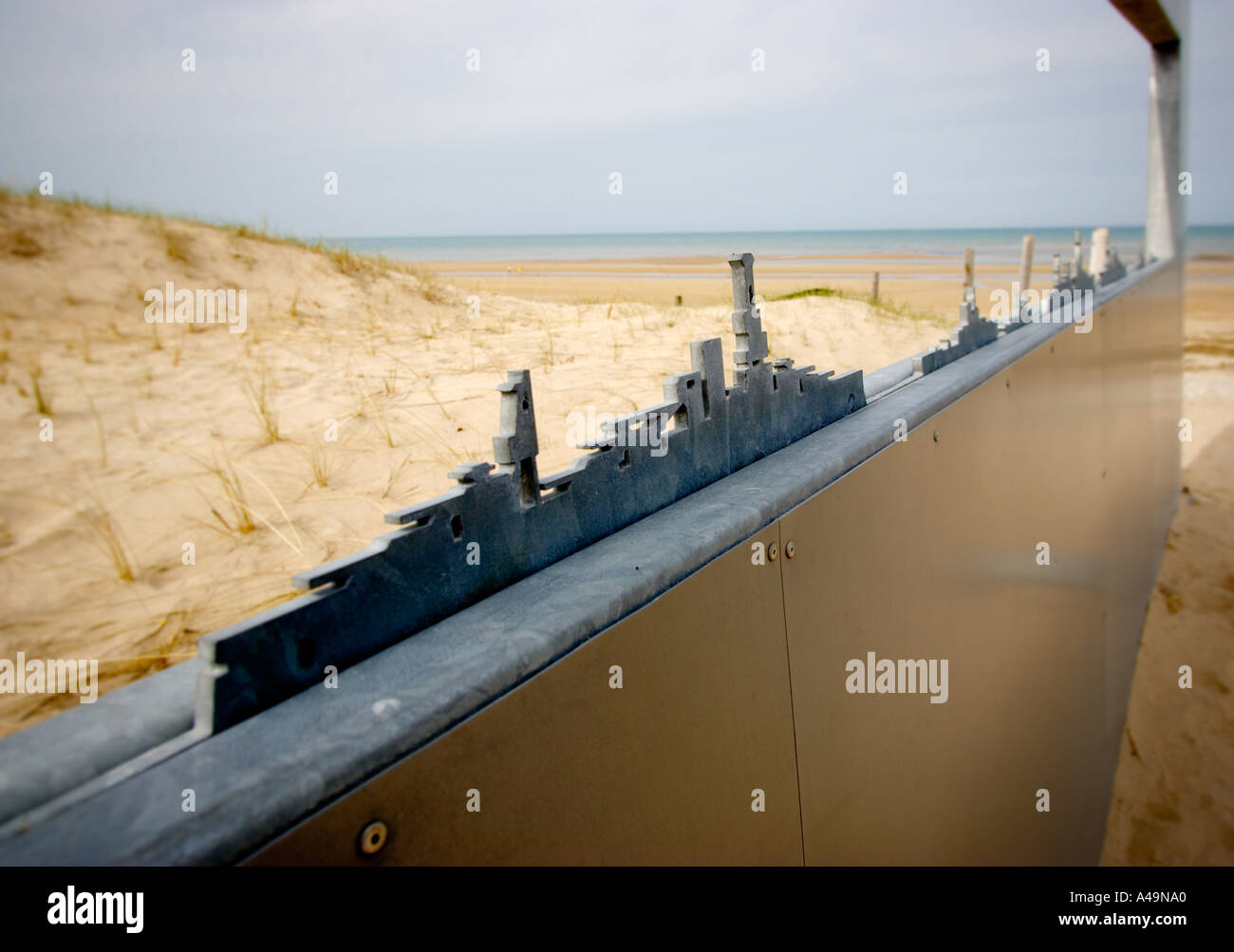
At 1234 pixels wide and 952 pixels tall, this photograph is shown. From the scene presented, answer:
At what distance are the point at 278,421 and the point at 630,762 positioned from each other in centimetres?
208

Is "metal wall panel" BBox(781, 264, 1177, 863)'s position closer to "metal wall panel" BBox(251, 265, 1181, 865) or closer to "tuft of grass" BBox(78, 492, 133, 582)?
"metal wall panel" BBox(251, 265, 1181, 865)

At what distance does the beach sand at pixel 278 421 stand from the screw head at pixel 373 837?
2.51 ft

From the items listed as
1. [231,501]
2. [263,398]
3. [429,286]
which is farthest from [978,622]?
[429,286]

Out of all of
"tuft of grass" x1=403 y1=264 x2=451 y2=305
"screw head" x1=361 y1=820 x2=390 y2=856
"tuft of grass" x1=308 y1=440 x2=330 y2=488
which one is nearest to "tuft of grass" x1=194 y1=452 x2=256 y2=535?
"tuft of grass" x1=308 y1=440 x2=330 y2=488

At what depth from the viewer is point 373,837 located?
0.66m

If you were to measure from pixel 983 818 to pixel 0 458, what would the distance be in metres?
3.21

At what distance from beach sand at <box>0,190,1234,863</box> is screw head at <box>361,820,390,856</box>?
77 centimetres

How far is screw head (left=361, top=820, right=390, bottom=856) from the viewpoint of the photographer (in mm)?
649

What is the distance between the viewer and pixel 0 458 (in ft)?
6.90

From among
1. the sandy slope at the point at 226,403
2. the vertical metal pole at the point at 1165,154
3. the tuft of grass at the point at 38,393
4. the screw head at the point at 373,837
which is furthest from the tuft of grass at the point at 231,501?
the vertical metal pole at the point at 1165,154

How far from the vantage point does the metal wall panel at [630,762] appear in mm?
700

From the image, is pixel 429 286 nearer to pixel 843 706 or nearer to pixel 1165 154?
pixel 843 706
